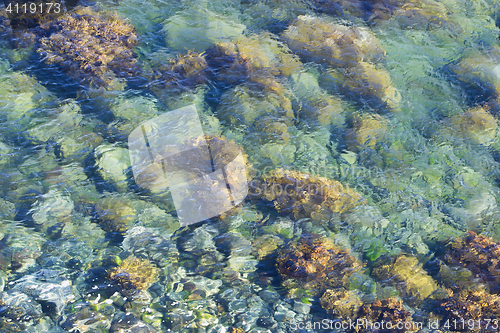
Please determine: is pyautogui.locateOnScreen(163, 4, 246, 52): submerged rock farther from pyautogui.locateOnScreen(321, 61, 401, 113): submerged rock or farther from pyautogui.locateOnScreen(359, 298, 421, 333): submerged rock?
pyautogui.locateOnScreen(359, 298, 421, 333): submerged rock

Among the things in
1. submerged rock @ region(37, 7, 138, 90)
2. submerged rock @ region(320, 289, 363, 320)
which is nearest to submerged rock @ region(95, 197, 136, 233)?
submerged rock @ region(37, 7, 138, 90)

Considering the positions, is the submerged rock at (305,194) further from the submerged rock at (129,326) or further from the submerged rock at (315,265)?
the submerged rock at (129,326)

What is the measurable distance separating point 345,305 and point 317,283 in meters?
0.61

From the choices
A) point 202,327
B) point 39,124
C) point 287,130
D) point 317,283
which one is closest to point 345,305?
point 317,283

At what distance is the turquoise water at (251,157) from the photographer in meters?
6.31

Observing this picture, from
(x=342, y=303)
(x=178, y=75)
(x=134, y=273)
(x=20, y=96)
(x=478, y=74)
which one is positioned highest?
(x=478, y=74)

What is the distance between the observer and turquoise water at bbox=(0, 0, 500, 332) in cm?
631

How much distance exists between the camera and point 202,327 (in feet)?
19.6

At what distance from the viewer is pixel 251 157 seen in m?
8.32

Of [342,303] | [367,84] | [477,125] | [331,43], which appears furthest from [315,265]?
[331,43]

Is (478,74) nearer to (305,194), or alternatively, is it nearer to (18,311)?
(305,194)

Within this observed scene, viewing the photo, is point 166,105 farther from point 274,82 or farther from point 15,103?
point 15,103

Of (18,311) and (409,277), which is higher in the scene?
(409,277)

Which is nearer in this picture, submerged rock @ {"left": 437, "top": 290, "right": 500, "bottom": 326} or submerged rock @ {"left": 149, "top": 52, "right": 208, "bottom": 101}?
submerged rock @ {"left": 437, "top": 290, "right": 500, "bottom": 326}
